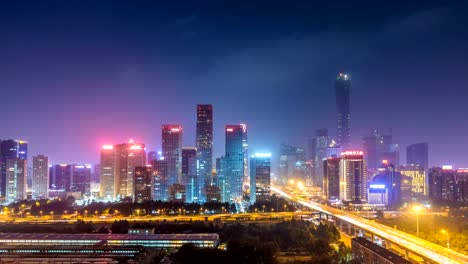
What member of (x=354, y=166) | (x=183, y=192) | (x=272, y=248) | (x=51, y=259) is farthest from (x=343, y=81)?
(x=51, y=259)

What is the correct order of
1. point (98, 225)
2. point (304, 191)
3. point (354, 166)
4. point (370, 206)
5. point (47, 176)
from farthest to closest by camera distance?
point (304, 191)
point (47, 176)
point (354, 166)
point (370, 206)
point (98, 225)

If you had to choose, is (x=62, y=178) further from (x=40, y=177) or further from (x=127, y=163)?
(x=127, y=163)

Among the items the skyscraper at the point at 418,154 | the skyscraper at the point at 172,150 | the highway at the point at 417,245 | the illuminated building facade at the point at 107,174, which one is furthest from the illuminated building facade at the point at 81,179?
the skyscraper at the point at 418,154

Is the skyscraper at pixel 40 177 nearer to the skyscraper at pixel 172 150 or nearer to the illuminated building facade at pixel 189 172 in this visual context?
the skyscraper at pixel 172 150

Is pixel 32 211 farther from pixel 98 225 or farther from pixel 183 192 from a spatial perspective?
pixel 183 192

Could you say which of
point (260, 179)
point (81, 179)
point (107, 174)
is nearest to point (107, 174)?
point (107, 174)

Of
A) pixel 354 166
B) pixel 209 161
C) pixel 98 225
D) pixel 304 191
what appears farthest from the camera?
pixel 304 191
